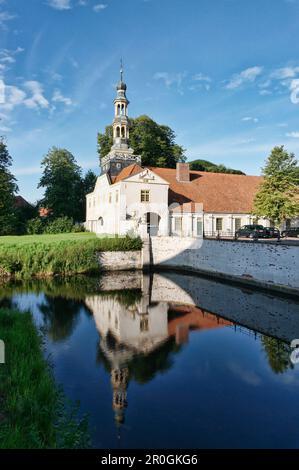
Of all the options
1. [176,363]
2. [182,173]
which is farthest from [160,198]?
[176,363]

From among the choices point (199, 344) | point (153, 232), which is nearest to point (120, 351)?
point (199, 344)

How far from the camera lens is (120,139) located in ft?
117

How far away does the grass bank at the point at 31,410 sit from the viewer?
561 cm

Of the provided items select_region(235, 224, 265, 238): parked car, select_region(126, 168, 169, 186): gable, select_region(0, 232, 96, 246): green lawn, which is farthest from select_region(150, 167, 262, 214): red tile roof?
select_region(0, 232, 96, 246): green lawn

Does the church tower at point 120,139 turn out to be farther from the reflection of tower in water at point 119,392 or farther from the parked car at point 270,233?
the reflection of tower in water at point 119,392

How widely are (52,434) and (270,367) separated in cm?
681

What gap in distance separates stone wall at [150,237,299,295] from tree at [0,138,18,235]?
62.3 feet

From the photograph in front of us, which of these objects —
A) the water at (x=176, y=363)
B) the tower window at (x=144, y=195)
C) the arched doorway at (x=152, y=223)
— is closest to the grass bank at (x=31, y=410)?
the water at (x=176, y=363)

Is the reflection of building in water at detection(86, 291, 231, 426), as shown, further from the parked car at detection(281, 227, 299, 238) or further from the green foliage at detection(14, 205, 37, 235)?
the green foliage at detection(14, 205, 37, 235)

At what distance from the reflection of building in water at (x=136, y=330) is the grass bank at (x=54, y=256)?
6.80 meters

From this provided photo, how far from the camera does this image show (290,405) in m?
8.11

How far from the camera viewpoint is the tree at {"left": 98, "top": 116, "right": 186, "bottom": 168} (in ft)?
143

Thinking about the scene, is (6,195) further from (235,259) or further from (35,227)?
(235,259)

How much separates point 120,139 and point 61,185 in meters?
13.1
